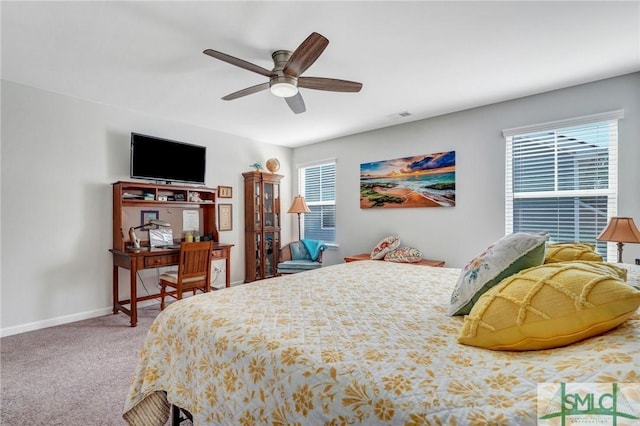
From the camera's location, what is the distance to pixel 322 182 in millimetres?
5512

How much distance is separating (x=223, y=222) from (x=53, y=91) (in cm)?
249

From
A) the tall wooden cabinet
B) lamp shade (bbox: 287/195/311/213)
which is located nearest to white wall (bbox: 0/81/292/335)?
the tall wooden cabinet

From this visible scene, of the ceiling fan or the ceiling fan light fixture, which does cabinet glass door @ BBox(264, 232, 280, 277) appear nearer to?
the ceiling fan

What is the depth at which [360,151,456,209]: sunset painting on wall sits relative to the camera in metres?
3.98

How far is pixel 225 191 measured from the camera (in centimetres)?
483

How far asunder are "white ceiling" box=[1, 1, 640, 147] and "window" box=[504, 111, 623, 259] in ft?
1.53

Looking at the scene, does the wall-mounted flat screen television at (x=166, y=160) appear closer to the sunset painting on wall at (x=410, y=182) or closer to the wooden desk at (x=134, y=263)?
the wooden desk at (x=134, y=263)

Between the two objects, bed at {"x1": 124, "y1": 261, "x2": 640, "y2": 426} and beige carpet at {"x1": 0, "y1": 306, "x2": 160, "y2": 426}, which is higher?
bed at {"x1": 124, "y1": 261, "x2": 640, "y2": 426}

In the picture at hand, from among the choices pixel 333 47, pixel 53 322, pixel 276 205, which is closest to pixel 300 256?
pixel 276 205

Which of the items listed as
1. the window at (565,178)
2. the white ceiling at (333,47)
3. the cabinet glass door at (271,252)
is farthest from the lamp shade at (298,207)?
the window at (565,178)

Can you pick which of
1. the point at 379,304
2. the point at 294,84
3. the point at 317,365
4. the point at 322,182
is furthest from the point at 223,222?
the point at 317,365

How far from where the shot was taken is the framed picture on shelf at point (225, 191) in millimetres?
4758

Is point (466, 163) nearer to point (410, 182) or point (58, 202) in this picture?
point (410, 182)

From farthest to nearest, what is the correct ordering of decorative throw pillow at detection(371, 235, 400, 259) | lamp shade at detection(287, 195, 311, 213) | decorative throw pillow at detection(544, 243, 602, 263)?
lamp shade at detection(287, 195, 311, 213) → decorative throw pillow at detection(371, 235, 400, 259) → decorative throw pillow at detection(544, 243, 602, 263)
